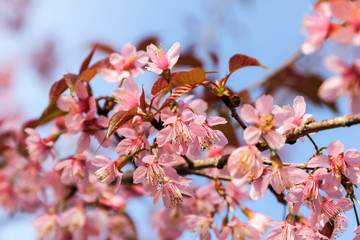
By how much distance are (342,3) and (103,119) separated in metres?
0.89

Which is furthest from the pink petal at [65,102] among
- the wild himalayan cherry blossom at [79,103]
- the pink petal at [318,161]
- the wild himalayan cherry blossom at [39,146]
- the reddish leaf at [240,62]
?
Answer: the pink petal at [318,161]

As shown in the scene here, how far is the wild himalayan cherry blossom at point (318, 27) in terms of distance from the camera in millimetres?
858

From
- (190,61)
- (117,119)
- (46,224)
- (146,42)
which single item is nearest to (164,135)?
(117,119)

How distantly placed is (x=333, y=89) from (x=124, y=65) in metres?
0.83

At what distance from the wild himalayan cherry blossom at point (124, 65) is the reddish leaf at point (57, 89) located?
0.15 metres

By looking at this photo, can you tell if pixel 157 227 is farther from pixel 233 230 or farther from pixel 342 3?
pixel 342 3

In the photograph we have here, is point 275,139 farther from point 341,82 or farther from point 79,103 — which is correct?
point 79,103

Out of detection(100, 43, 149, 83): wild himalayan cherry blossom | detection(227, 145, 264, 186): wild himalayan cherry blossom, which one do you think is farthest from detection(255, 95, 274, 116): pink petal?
detection(100, 43, 149, 83): wild himalayan cherry blossom

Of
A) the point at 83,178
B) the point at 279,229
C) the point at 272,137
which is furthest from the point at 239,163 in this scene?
the point at 83,178

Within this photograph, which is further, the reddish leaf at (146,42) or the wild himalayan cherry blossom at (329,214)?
the reddish leaf at (146,42)

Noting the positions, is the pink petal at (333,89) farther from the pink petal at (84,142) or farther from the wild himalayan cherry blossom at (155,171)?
the pink petal at (84,142)

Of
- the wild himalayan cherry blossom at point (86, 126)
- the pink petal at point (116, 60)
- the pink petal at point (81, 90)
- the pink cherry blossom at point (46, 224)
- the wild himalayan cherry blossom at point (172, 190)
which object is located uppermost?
the pink petal at point (116, 60)

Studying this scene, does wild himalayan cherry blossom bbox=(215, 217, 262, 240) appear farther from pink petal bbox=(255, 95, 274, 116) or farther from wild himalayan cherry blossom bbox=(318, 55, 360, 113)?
wild himalayan cherry blossom bbox=(318, 55, 360, 113)

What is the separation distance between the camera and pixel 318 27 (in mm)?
869
